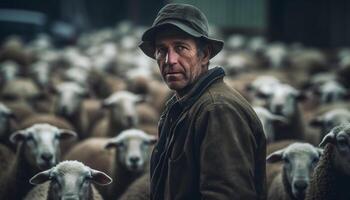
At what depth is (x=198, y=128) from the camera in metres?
3.13

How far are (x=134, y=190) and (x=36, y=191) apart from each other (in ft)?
2.50

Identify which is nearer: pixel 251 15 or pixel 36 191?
pixel 36 191

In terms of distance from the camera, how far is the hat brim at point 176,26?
3.26 metres

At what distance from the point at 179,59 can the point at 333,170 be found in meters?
1.53

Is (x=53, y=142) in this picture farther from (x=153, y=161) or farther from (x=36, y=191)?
(x=153, y=161)

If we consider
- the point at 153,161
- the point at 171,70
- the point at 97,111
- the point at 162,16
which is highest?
the point at 162,16

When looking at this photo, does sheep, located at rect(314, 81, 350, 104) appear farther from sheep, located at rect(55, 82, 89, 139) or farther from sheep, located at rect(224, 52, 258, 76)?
sheep, located at rect(224, 52, 258, 76)

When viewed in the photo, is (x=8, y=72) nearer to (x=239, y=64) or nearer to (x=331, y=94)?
(x=239, y=64)

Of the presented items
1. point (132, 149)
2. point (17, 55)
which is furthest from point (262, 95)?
point (17, 55)

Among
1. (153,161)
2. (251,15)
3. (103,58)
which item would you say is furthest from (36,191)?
(251,15)

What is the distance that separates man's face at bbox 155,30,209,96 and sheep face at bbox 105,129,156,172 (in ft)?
7.70

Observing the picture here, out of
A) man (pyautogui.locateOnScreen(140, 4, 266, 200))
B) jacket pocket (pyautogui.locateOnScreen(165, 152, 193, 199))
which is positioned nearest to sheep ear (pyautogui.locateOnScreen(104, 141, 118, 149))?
man (pyautogui.locateOnScreen(140, 4, 266, 200))

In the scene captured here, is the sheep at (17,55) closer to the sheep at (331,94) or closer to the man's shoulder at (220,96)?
the sheep at (331,94)

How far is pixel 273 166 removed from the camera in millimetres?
5488
